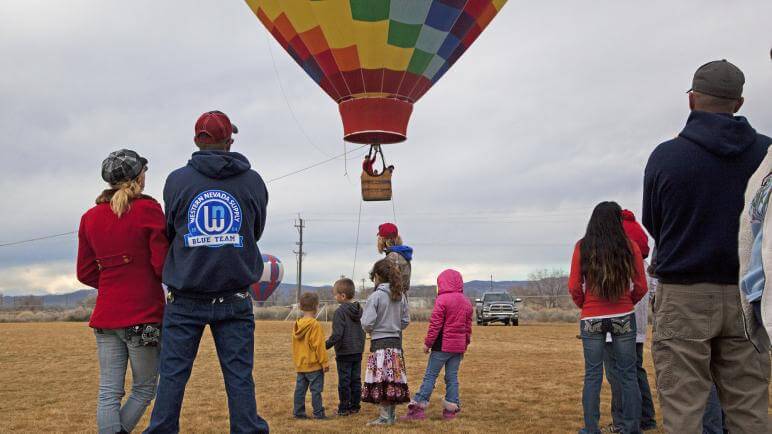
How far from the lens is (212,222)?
344 centimetres

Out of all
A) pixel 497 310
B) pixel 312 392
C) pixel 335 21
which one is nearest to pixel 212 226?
pixel 312 392

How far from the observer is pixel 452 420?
574 cm

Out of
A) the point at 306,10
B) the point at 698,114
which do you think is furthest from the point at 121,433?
the point at 306,10

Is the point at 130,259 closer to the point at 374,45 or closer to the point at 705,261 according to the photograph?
the point at 705,261

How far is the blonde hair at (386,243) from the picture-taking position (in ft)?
20.4

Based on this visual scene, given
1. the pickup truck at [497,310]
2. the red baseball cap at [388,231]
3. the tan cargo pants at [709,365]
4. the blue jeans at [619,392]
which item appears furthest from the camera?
the pickup truck at [497,310]

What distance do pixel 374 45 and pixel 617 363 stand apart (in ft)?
22.0

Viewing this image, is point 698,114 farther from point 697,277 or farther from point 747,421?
point 747,421

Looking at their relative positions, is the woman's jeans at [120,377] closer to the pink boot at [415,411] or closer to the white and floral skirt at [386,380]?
the white and floral skirt at [386,380]

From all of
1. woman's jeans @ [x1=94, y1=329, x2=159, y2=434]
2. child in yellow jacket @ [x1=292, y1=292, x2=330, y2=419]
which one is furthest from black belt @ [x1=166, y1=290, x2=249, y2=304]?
child in yellow jacket @ [x1=292, y1=292, x2=330, y2=419]

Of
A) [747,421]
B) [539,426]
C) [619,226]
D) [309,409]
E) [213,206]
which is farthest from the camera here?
[309,409]

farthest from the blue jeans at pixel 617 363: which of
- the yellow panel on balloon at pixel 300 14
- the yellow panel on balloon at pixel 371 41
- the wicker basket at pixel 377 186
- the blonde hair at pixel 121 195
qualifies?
the yellow panel on balloon at pixel 300 14

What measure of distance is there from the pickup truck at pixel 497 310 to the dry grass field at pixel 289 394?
44.9ft

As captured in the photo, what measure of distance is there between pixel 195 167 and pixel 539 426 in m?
3.25
